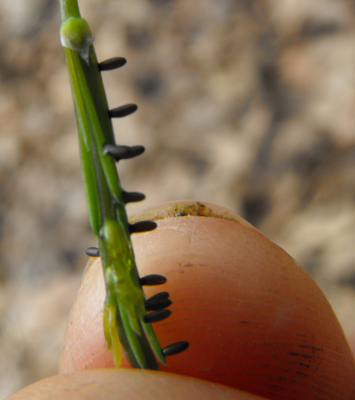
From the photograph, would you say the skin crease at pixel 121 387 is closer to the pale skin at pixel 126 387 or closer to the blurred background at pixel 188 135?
the pale skin at pixel 126 387

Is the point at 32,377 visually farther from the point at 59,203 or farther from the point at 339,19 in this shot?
the point at 339,19

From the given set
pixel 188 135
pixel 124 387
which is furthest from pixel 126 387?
pixel 188 135

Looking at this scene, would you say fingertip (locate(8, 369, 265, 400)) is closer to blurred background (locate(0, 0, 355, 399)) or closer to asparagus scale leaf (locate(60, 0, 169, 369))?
asparagus scale leaf (locate(60, 0, 169, 369))

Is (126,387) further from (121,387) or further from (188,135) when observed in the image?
(188,135)

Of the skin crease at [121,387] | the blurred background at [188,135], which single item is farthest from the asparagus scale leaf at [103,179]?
the blurred background at [188,135]

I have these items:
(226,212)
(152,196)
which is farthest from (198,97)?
(226,212)
